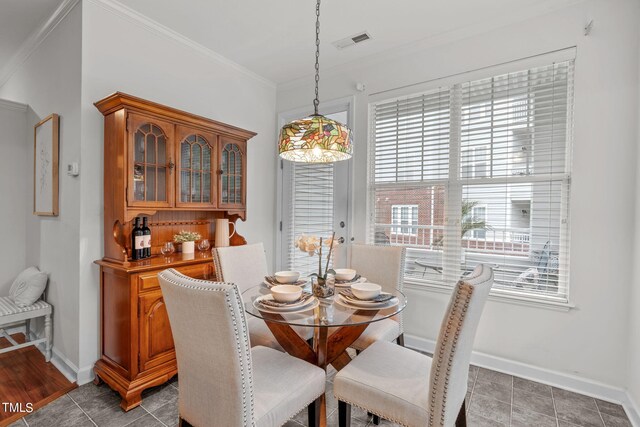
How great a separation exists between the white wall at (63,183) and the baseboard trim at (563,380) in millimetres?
3251

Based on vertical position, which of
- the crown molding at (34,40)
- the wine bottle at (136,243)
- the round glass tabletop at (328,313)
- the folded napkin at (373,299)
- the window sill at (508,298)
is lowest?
the window sill at (508,298)

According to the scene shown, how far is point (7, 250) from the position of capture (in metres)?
3.34

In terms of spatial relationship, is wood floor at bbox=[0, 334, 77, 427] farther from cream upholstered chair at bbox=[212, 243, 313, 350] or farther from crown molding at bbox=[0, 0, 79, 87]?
crown molding at bbox=[0, 0, 79, 87]

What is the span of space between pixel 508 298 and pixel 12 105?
5.09m

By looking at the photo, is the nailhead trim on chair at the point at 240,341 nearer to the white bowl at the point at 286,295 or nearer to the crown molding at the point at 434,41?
the white bowl at the point at 286,295

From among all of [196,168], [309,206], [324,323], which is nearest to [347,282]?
[324,323]

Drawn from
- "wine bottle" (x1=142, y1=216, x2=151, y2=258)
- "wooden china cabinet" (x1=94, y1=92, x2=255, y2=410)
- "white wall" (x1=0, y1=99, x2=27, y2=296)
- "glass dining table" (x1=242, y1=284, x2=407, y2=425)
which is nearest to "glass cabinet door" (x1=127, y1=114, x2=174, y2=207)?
"wooden china cabinet" (x1=94, y1=92, x2=255, y2=410)

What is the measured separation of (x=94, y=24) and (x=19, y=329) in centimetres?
309

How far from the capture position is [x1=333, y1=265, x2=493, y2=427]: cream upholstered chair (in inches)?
48.2

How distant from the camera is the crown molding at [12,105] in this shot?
3218mm

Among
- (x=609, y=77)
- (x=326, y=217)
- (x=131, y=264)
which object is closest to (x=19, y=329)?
(x=131, y=264)

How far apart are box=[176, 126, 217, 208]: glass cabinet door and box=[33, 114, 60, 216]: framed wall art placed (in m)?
1.02

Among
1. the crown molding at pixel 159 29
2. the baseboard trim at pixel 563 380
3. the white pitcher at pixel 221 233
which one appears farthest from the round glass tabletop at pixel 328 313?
the crown molding at pixel 159 29

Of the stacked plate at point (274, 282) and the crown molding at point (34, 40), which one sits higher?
the crown molding at point (34, 40)
